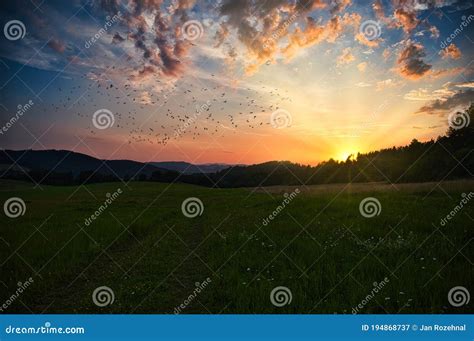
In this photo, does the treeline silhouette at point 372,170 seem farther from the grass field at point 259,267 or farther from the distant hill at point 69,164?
the grass field at point 259,267

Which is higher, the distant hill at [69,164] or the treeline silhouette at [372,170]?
the treeline silhouette at [372,170]

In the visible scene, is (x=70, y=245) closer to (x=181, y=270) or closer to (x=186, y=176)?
(x=181, y=270)

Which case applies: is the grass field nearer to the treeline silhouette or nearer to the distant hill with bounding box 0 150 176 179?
the distant hill with bounding box 0 150 176 179

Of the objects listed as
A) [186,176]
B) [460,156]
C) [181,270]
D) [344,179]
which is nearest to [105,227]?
[181,270]

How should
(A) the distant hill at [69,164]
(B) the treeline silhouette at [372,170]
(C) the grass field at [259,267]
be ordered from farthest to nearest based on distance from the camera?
1. (B) the treeline silhouette at [372,170]
2. (A) the distant hill at [69,164]
3. (C) the grass field at [259,267]

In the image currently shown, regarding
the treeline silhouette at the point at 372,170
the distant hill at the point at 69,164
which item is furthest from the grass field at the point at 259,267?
the treeline silhouette at the point at 372,170

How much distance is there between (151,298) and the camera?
246 inches

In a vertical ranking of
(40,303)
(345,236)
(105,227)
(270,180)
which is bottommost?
(40,303)

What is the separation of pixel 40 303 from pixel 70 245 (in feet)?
11.8

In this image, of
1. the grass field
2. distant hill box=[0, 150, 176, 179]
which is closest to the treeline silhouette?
distant hill box=[0, 150, 176, 179]

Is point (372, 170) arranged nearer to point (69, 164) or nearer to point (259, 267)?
point (69, 164)

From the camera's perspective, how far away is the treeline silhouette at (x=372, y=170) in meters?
38.6

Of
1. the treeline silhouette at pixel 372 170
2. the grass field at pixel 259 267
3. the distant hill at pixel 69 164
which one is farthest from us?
the treeline silhouette at pixel 372 170

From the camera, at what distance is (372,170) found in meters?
53.0
